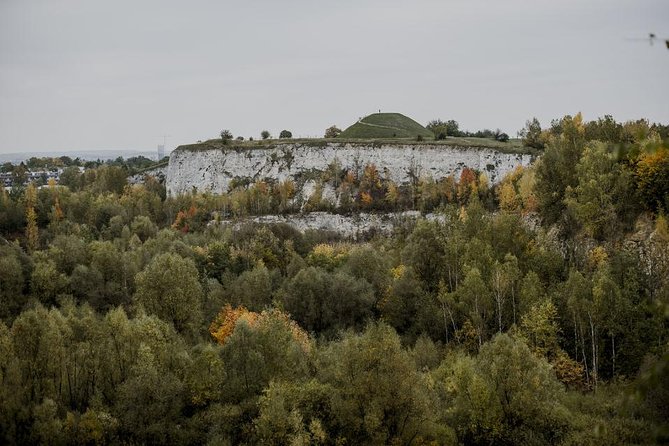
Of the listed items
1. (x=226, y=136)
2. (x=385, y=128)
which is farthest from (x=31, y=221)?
(x=385, y=128)

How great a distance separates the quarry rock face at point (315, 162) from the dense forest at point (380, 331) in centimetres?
3670

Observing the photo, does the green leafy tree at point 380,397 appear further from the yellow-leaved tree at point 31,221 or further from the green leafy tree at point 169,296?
the yellow-leaved tree at point 31,221

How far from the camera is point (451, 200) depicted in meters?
91.2

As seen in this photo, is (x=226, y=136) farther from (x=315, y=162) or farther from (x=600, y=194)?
(x=600, y=194)

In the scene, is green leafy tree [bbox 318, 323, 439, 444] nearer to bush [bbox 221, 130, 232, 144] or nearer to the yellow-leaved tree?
the yellow-leaved tree

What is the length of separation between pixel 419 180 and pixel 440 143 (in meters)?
9.54

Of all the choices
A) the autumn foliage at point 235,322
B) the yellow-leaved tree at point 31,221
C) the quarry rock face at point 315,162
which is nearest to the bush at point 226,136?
the quarry rock face at point 315,162

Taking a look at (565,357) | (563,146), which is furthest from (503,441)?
(563,146)

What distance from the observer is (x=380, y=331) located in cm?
2612

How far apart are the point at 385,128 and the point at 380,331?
366 ft

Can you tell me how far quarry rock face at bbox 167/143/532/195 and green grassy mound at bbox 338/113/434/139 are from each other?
14422 mm

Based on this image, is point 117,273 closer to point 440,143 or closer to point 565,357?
point 565,357

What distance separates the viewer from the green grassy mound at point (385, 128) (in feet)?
424

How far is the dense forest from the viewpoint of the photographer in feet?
87.2
